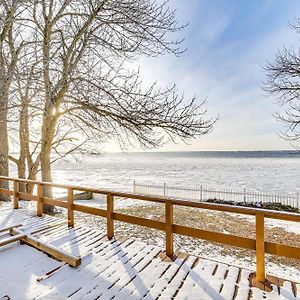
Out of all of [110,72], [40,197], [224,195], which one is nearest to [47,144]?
[40,197]

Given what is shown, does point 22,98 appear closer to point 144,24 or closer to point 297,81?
point 144,24

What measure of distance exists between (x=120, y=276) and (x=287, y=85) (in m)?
9.43

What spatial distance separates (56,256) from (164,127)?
4.09 meters

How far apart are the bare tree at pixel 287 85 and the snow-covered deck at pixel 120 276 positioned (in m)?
7.53

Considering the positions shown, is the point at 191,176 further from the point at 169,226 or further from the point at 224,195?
the point at 169,226

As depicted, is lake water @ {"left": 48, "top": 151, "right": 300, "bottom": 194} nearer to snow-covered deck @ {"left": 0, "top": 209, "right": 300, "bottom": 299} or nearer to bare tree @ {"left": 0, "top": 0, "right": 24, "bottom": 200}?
bare tree @ {"left": 0, "top": 0, "right": 24, "bottom": 200}

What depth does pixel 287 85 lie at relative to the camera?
31.3 ft

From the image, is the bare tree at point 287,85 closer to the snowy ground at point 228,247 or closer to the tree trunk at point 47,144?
the snowy ground at point 228,247

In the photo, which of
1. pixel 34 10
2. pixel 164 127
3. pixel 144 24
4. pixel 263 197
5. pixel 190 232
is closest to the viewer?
pixel 190 232

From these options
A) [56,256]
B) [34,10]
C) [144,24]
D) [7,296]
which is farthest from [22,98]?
[7,296]

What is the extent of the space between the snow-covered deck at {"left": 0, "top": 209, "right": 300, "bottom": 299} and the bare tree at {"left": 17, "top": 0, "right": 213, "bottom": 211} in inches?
138

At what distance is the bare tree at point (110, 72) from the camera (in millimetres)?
6594

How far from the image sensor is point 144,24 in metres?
7.58

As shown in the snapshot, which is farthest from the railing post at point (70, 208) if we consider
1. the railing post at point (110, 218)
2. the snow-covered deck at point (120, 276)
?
the railing post at point (110, 218)
